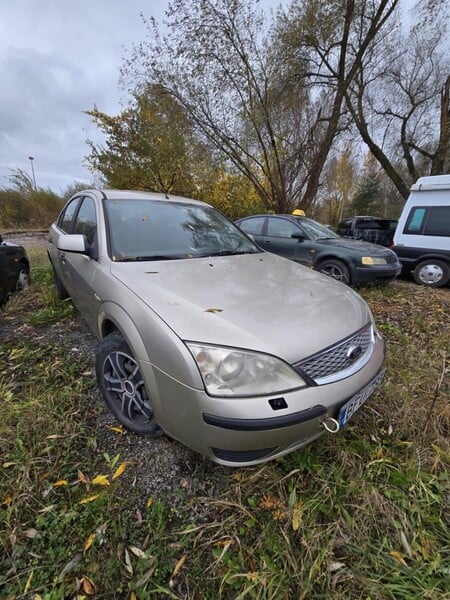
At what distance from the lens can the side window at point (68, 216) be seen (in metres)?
3.09

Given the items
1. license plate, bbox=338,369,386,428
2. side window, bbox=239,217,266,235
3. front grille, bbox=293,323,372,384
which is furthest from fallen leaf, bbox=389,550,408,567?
side window, bbox=239,217,266,235

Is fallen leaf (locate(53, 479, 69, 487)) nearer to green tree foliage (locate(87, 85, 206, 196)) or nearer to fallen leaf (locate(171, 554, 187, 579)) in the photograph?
fallen leaf (locate(171, 554, 187, 579))

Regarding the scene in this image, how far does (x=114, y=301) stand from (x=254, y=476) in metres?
1.26

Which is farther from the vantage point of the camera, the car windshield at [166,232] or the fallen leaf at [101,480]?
the car windshield at [166,232]

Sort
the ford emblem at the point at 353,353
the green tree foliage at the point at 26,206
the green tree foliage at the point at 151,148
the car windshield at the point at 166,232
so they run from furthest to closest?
the green tree foliage at the point at 26,206, the green tree foliage at the point at 151,148, the car windshield at the point at 166,232, the ford emblem at the point at 353,353

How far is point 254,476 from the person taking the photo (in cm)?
146

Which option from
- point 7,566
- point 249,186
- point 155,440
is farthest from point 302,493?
point 249,186

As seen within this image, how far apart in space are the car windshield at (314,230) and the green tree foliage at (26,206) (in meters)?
16.8

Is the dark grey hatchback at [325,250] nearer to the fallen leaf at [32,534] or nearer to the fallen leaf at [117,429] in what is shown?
the fallen leaf at [117,429]

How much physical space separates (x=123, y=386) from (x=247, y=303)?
974 millimetres

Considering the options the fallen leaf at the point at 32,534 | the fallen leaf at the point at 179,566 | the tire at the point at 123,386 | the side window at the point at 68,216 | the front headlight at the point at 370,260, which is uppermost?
the side window at the point at 68,216

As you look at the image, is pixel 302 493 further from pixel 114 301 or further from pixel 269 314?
pixel 114 301

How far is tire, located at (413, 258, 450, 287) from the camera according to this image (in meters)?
5.18

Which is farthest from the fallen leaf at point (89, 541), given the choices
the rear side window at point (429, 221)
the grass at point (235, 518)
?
the rear side window at point (429, 221)
